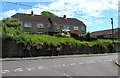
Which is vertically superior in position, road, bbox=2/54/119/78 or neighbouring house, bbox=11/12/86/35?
neighbouring house, bbox=11/12/86/35

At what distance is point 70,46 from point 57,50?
3.00 metres

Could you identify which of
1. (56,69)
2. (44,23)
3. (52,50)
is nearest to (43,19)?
(44,23)

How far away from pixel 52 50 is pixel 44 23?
31.8m

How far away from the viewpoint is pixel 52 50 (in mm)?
23750

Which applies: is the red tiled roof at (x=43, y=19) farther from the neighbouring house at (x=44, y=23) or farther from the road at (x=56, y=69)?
the road at (x=56, y=69)

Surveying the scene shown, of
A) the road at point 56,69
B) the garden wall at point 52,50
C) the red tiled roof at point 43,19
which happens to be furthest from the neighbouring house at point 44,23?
the road at point 56,69

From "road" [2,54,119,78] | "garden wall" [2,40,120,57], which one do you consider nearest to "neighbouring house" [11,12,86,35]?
"garden wall" [2,40,120,57]

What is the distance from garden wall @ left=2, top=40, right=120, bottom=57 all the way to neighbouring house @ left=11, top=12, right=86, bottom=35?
59.6 ft

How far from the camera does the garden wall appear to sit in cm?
1988

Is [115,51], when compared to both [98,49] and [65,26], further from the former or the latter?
[65,26]

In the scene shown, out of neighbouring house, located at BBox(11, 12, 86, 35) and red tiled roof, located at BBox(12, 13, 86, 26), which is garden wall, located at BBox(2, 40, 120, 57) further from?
red tiled roof, located at BBox(12, 13, 86, 26)

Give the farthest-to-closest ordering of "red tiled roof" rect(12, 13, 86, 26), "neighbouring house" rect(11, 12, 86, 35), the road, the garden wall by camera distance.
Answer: "red tiled roof" rect(12, 13, 86, 26)
"neighbouring house" rect(11, 12, 86, 35)
the garden wall
the road

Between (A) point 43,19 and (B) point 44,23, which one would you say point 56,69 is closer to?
(B) point 44,23

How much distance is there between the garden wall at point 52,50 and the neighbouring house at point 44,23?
18170mm
